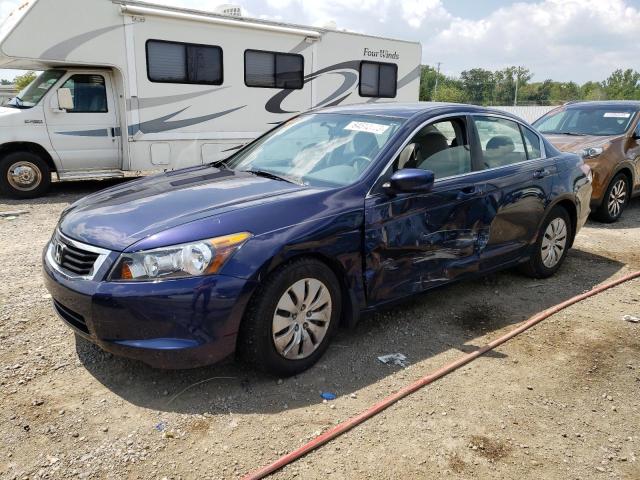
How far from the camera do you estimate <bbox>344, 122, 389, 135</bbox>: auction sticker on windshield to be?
3934 millimetres

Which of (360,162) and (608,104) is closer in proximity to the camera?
(360,162)

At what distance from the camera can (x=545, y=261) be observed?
520 centimetres

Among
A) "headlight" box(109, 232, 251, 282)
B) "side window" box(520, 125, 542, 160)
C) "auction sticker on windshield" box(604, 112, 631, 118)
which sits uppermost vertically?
"auction sticker on windshield" box(604, 112, 631, 118)

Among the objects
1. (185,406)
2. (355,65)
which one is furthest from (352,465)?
(355,65)

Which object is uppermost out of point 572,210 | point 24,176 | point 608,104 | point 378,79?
point 378,79

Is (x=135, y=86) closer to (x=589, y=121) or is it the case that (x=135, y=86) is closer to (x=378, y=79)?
(x=378, y=79)

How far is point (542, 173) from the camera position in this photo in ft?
16.0

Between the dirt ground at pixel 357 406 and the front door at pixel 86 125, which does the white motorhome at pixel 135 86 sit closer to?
the front door at pixel 86 125

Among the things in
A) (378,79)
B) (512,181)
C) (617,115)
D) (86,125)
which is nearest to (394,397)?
(512,181)

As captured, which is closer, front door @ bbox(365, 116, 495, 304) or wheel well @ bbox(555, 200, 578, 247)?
front door @ bbox(365, 116, 495, 304)

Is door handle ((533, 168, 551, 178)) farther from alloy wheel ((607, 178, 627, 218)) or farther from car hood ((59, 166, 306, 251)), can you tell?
alloy wheel ((607, 178, 627, 218))

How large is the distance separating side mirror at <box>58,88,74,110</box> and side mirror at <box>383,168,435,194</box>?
22.7ft

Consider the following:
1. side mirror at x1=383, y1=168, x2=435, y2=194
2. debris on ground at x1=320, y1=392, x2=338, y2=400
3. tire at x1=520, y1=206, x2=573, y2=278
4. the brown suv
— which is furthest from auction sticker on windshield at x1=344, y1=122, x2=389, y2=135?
the brown suv

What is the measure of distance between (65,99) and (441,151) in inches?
268
